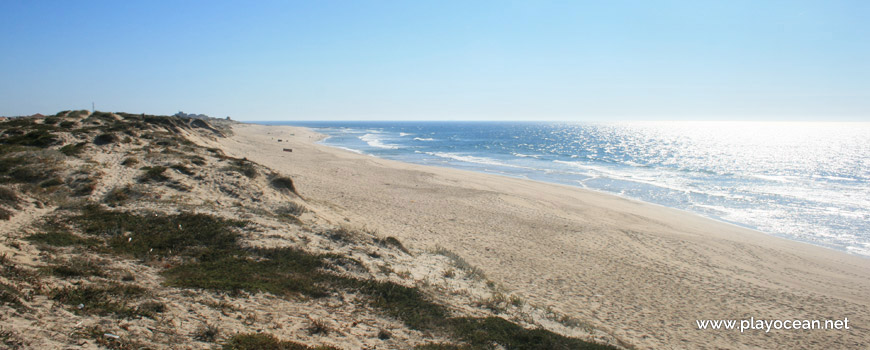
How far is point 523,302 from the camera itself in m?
9.87

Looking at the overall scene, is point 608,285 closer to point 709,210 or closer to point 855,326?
point 855,326

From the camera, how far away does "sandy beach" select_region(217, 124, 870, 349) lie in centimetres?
1038

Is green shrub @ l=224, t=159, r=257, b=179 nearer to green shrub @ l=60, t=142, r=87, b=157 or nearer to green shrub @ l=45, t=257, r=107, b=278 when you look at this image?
green shrub @ l=60, t=142, r=87, b=157

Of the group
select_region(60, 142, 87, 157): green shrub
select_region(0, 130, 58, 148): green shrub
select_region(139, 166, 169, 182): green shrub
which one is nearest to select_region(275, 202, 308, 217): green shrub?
select_region(139, 166, 169, 182): green shrub

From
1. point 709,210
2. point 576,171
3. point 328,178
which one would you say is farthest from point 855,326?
point 576,171

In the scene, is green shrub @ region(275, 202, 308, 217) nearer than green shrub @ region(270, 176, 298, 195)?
Yes

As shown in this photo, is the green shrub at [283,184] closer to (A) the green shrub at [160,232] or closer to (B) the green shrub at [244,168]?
(B) the green shrub at [244,168]

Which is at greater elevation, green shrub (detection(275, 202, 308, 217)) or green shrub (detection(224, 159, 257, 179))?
green shrub (detection(224, 159, 257, 179))

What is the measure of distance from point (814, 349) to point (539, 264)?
22.8 ft

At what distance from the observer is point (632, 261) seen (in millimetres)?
14820

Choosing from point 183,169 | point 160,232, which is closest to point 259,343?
point 160,232

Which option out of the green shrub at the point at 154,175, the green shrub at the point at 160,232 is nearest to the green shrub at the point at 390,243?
the green shrub at the point at 160,232

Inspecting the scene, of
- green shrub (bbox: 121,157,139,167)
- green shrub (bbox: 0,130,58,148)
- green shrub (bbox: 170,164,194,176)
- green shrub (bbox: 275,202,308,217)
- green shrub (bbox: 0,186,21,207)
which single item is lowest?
green shrub (bbox: 275,202,308,217)

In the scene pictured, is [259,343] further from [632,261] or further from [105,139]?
[105,139]
